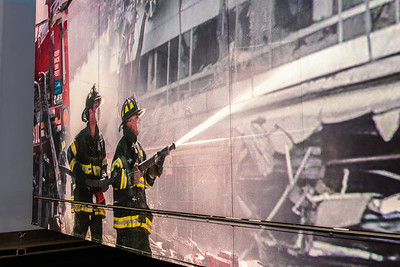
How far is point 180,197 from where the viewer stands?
238 cm

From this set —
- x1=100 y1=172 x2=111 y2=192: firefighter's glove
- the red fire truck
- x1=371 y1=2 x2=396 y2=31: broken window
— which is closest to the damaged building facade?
x1=371 y1=2 x2=396 y2=31: broken window

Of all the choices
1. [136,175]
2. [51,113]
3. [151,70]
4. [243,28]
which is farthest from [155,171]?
[51,113]

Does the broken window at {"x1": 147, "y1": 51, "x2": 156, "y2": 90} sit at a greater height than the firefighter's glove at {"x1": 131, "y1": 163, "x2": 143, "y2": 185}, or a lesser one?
greater

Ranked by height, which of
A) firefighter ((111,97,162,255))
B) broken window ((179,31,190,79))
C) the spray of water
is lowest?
firefighter ((111,97,162,255))

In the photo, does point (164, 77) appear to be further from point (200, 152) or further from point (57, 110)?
point (57, 110)

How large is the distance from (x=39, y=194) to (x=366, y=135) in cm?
356

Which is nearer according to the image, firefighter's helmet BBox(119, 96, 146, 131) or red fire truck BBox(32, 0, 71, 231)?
firefighter's helmet BBox(119, 96, 146, 131)

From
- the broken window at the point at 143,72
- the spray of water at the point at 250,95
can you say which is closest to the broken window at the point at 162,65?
the broken window at the point at 143,72

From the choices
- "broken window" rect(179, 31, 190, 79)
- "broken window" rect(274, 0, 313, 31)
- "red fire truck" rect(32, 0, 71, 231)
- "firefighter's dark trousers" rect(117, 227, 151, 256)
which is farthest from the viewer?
"red fire truck" rect(32, 0, 71, 231)

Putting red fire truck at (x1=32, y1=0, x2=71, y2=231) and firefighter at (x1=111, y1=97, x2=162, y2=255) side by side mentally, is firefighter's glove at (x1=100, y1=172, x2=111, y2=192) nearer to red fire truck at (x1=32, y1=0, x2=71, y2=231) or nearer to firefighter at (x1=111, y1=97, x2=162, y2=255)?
firefighter at (x1=111, y1=97, x2=162, y2=255)

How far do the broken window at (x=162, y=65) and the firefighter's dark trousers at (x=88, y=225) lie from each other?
1.22m

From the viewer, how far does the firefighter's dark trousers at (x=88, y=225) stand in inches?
124

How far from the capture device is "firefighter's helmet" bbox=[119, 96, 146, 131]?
107 inches

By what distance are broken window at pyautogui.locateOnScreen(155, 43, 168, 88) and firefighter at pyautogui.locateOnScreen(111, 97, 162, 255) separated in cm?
25
